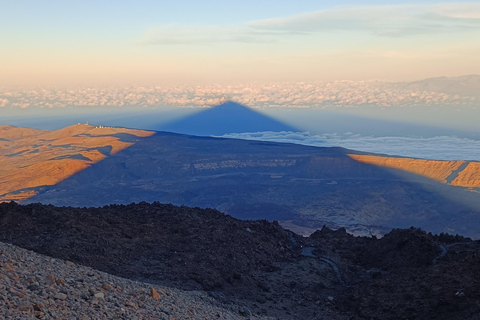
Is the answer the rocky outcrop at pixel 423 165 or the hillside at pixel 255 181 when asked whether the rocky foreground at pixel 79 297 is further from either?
the rocky outcrop at pixel 423 165

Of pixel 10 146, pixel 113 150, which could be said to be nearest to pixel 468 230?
pixel 113 150

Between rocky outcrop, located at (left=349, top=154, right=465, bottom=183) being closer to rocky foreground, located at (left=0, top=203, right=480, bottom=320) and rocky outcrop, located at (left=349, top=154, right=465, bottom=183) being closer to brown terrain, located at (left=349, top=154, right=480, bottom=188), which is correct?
brown terrain, located at (left=349, top=154, right=480, bottom=188)

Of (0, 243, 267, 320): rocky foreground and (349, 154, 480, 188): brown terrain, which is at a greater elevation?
(0, 243, 267, 320): rocky foreground

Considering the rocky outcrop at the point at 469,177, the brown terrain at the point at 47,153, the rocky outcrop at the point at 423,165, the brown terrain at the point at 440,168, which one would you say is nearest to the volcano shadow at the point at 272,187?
the rocky outcrop at the point at 423,165

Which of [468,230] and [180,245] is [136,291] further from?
[468,230]

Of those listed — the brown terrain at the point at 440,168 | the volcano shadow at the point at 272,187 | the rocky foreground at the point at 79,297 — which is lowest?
the volcano shadow at the point at 272,187

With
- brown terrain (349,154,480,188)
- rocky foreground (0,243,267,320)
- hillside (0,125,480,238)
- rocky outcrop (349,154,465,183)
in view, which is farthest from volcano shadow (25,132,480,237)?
rocky foreground (0,243,267,320)
